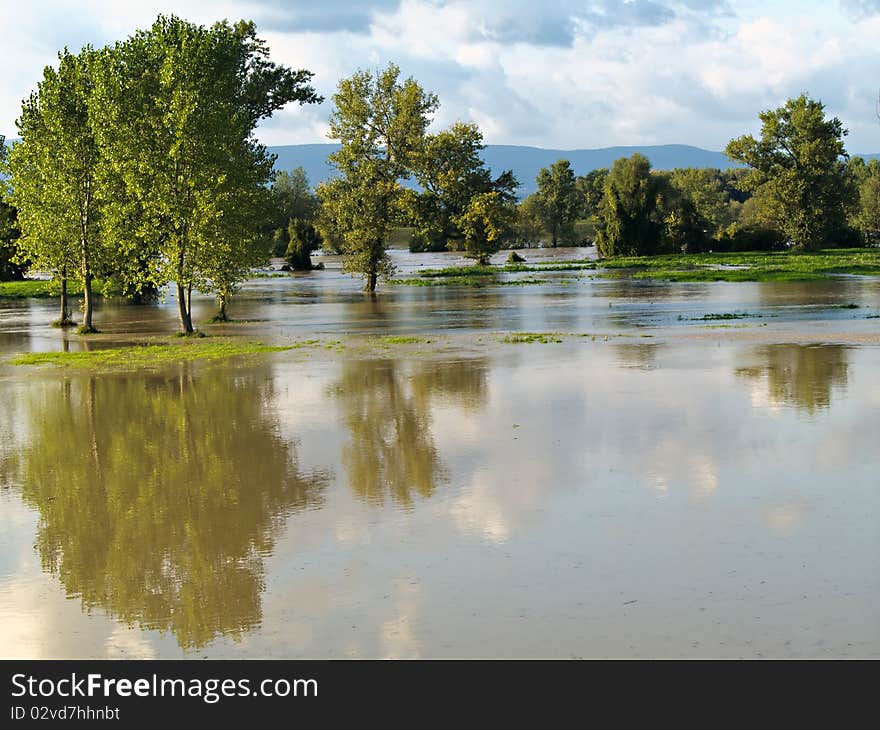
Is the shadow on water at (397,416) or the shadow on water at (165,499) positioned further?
the shadow on water at (397,416)

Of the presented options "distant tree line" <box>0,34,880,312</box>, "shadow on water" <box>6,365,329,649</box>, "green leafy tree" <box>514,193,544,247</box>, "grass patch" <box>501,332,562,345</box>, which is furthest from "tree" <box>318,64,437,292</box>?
"green leafy tree" <box>514,193,544,247</box>

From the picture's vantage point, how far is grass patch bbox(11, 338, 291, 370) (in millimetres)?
29656

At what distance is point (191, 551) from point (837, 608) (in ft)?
20.7

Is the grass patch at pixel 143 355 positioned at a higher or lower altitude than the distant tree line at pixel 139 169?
lower

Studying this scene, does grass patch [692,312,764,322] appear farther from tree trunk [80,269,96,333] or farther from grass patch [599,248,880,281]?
grass patch [599,248,880,281]

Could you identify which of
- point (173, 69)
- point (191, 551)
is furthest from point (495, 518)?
point (173, 69)

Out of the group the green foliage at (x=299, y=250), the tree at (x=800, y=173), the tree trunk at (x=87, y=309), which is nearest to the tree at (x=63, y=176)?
the tree trunk at (x=87, y=309)

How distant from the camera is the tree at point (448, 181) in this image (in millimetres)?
74438

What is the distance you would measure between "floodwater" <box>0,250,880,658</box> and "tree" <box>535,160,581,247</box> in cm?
15100

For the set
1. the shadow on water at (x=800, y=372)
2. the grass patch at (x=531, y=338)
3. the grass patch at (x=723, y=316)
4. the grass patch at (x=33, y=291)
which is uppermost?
the grass patch at (x=33, y=291)

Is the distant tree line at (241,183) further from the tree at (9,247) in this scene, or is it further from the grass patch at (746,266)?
the grass patch at (746,266)

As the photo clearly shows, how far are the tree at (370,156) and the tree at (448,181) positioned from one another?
9.67 ft

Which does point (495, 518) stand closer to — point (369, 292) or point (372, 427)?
point (372, 427)

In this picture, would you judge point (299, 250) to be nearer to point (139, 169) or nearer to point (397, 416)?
point (139, 169)
